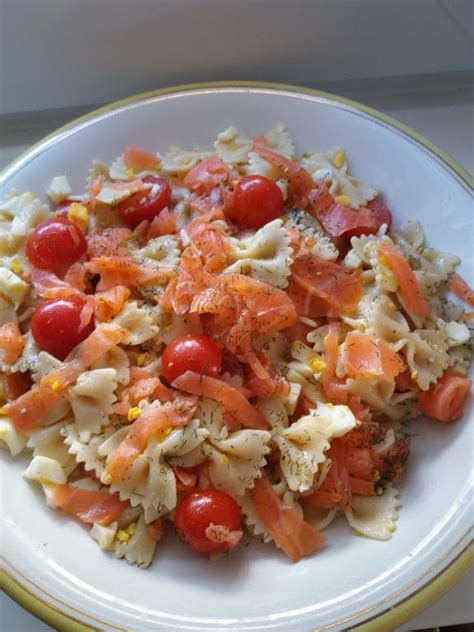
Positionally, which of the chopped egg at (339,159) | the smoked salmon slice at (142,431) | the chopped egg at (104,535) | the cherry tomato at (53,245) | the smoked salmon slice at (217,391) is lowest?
the chopped egg at (104,535)

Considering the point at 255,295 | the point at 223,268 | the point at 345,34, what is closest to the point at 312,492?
the point at 255,295

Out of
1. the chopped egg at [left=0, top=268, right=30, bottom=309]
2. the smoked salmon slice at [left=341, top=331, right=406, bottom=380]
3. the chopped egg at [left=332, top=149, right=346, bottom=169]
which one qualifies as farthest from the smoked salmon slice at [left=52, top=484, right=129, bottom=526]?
the chopped egg at [left=332, top=149, right=346, bottom=169]

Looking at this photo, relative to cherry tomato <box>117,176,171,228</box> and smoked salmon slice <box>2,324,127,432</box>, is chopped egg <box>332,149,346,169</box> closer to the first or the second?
cherry tomato <box>117,176,171,228</box>

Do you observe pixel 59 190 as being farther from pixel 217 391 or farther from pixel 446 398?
pixel 446 398

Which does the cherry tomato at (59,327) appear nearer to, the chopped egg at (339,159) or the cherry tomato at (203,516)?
the cherry tomato at (203,516)

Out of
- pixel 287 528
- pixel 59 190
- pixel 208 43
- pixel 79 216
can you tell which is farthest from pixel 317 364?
pixel 208 43

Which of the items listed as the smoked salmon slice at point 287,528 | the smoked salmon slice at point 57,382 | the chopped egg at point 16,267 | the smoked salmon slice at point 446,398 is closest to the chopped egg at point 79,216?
the chopped egg at point 16,267

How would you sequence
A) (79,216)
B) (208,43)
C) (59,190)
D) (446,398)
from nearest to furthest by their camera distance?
1. (446,398)
2. (79,216)
3. (59,190)
4. (208,43)
